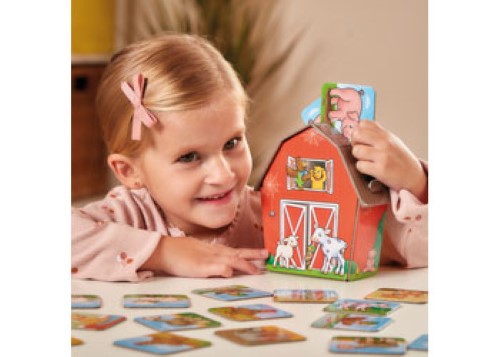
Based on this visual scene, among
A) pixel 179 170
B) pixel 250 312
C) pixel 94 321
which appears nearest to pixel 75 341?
pixel 94 321

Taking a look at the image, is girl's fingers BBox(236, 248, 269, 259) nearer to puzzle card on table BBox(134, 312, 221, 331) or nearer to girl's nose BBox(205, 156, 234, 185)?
girl's nose BBox(205, 156, 234, 185)

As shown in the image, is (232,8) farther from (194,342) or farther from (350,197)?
(194,342)

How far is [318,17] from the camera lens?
1431 millimetres

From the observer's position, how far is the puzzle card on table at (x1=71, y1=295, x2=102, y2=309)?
1275 mm

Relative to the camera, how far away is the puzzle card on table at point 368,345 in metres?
1.10

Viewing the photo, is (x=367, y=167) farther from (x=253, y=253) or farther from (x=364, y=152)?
(x=253, y=253)

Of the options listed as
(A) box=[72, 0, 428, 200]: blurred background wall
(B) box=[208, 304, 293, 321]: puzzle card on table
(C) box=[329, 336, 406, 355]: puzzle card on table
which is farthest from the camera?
(A) box=[72, 0, 428, 200]: blurred background wall

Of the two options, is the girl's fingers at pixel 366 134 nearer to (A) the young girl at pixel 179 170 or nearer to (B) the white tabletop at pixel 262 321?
(A) the young girl at pixel 179 170

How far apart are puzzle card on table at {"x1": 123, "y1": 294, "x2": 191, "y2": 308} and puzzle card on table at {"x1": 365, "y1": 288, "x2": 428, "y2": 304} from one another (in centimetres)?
23

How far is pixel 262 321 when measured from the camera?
3.93ft

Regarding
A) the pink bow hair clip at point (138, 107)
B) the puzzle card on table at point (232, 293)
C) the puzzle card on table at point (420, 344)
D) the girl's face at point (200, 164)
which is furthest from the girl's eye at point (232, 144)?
the puzzle card on table at point (420, 344)

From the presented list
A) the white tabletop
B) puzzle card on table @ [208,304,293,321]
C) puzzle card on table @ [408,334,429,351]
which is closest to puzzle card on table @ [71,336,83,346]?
the white tabletop

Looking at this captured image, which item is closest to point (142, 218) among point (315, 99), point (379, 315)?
point (315, 99)

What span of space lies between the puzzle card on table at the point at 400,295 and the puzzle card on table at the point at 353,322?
0.27 ft
